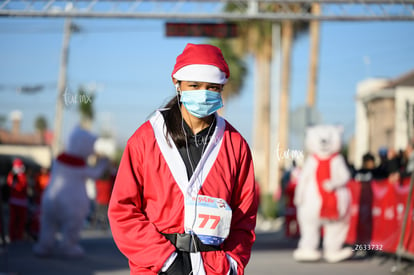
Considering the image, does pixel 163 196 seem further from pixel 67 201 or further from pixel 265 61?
pixel 265 61

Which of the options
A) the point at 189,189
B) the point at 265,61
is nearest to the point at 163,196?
the point at 189,189

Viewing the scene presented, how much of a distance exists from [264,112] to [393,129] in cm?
1895

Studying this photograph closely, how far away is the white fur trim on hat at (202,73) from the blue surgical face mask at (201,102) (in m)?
0.06

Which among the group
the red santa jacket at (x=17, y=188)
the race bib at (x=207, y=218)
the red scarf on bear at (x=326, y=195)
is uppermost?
the race bib at (x=207, y=218)

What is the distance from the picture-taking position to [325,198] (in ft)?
34.9

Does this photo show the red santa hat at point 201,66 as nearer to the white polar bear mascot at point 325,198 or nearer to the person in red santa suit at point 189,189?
the person in red santa suit at point 189,189

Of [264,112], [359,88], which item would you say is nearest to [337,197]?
[359,88]

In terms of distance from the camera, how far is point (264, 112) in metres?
32.8

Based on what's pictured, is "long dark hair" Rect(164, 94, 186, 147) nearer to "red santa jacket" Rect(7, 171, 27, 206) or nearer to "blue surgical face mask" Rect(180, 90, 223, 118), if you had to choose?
"blue surgical face mask" Rect(180, 90, 223, 118)

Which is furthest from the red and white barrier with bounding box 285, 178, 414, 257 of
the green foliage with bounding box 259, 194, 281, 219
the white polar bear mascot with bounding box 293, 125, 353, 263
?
the green foliage with bounding box 259, 194, 281, 219

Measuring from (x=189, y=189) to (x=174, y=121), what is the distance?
404 millimetres

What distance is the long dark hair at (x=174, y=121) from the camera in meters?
3.42

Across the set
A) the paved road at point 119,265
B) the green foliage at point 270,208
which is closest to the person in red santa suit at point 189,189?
the paved road at point 119,265

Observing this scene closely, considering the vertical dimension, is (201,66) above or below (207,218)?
above
